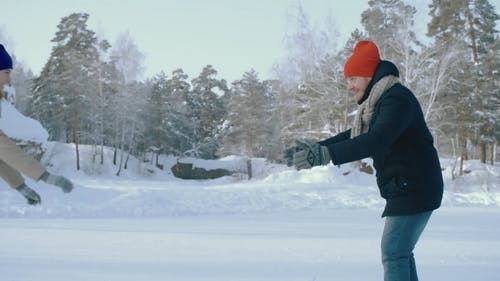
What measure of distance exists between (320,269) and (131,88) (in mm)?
30884

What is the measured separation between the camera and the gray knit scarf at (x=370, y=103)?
95.3 inches

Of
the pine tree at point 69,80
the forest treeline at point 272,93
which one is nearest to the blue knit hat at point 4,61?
the forest treeline at point 272,93

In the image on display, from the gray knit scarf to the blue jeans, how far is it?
0.49m

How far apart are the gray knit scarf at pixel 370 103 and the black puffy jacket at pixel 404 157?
0.03 meters

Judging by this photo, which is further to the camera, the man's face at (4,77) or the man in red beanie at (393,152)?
the man's face at (4,77)

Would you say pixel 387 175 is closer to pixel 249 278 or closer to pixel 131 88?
pixel 249 278

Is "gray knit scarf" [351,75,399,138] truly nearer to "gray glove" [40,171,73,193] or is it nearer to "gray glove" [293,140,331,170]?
"gray glove" [293,140,331,170]

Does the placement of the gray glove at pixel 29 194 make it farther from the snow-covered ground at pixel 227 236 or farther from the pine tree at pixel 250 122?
the pine tree at pixel 250 122

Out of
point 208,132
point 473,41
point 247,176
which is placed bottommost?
point 247,176

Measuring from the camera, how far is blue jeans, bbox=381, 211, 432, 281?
251 centimetres

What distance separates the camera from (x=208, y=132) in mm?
48312

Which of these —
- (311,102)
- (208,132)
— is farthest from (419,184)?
(208,132)

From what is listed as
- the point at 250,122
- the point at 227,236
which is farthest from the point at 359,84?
the point at 250,122

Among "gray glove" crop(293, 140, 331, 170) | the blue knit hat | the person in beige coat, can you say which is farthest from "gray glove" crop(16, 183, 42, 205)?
"gray glove" crop(293, 140, 331, 170)
